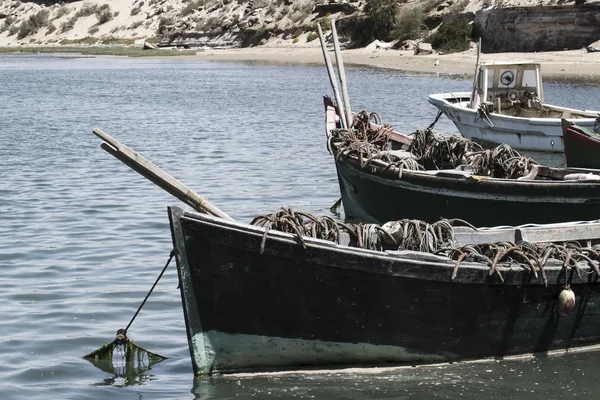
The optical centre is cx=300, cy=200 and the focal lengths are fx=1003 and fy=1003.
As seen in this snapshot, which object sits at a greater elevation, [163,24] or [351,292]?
[351,292]

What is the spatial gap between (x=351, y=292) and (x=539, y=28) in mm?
35606

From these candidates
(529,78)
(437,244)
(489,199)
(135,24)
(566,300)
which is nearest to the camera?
(566,300)

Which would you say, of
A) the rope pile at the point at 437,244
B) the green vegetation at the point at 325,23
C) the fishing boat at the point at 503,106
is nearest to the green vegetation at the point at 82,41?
the green vegetation at the point at 325,23

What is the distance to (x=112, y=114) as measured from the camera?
29266mm

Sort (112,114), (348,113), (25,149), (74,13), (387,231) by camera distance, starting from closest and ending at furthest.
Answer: (387,231), (348,113), (25,149), (112,114), (74,13)

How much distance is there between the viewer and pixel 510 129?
17.2 meters

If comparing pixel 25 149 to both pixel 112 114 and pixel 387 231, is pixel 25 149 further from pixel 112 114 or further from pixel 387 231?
pixel 387 231

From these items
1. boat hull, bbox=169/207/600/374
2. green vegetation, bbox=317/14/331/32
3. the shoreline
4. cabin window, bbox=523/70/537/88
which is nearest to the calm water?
boat hull, bbox=169/207/600/374

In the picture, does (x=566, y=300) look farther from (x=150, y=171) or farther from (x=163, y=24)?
(x=163, y=24)

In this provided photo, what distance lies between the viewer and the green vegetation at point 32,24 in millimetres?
91812

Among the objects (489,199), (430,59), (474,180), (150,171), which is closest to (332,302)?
(150,171)

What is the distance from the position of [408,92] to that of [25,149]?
16.5 meters

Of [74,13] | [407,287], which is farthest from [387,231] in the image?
[74,13]

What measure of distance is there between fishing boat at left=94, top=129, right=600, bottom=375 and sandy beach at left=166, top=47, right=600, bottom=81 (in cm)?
2857
